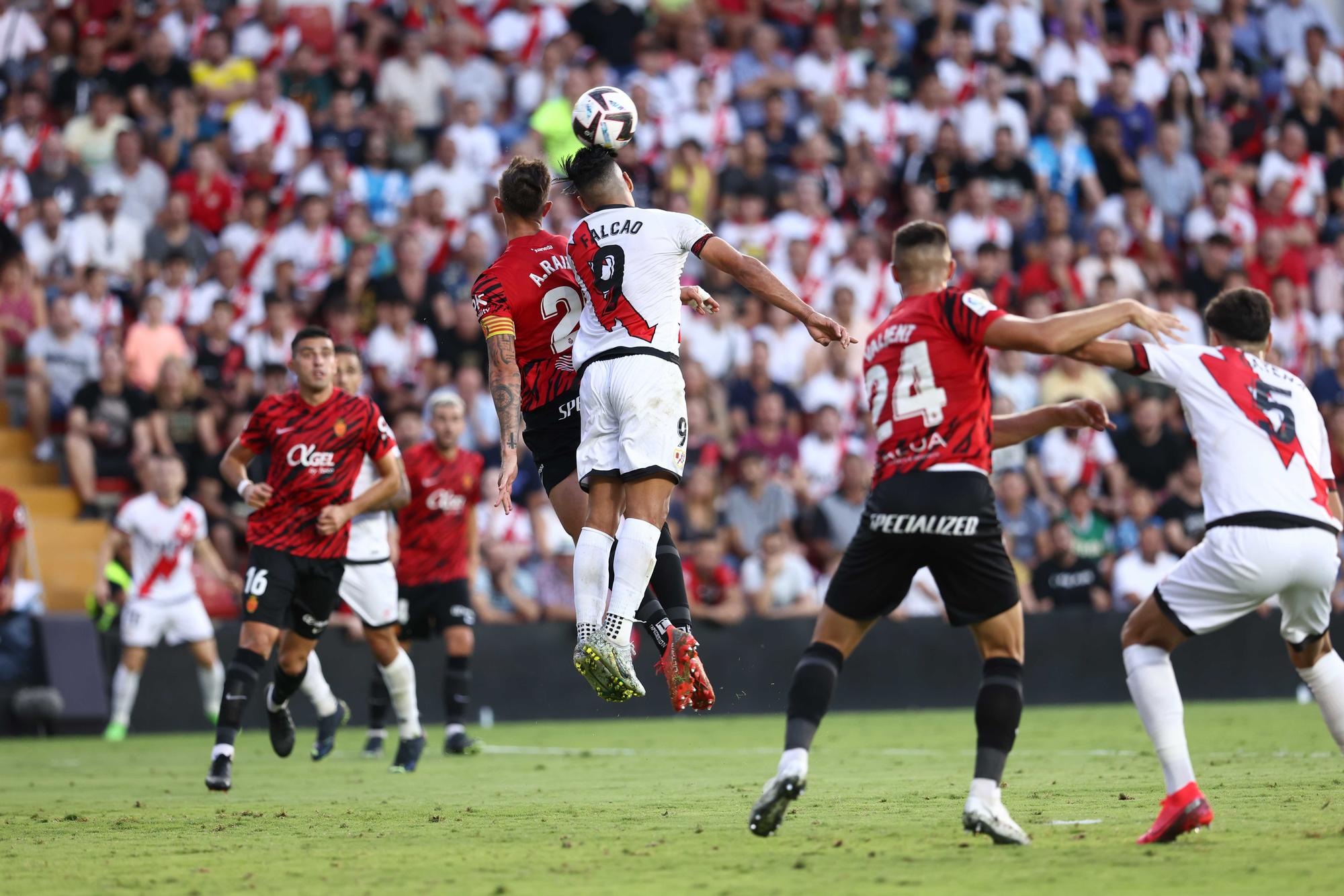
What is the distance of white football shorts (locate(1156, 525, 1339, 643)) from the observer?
6797 mm

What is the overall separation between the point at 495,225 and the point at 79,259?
15.5 feet

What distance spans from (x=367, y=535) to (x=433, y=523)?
1111mm

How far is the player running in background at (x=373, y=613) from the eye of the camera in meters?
12.1

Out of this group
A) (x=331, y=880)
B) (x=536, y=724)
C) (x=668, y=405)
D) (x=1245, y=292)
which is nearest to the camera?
(x=331, y=880)

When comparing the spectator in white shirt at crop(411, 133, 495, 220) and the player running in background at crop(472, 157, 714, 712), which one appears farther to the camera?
the spectator in white shirt at crop(411, 133, 495, 220)

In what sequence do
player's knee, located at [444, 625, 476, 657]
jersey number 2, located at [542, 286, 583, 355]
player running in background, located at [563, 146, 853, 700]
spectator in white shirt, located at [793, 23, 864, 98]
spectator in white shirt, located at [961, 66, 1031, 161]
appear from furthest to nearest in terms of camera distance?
spectator in white shirt, located at [793, 23, 864, 98]
spectator in white shirt, located at [961, 66, 1031, 161]
player's knee, located at [444, 625, 476, 657]
jersey number 2, located at [542, 286, 583, 355]
player running in background, located at [563, 146, 853, 700]

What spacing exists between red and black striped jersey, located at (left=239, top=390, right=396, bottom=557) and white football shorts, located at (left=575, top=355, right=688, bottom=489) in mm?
2981

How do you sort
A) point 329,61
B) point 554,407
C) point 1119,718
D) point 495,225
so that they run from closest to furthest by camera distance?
point 554,407 → point 1119,718 → point 495,225 → point 329,61

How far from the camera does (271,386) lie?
17062 mm

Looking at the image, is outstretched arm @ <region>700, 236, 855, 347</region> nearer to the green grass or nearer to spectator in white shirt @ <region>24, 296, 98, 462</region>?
the green grass

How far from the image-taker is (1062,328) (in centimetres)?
660

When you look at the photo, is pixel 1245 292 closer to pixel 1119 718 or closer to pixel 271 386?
pixel 1119 718

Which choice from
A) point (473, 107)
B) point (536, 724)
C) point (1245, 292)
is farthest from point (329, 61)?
point (1245, 292)

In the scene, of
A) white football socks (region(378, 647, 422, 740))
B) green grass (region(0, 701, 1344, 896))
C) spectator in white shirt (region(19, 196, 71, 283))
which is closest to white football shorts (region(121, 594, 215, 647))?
green grass (region(0, 701, 1344, 896))
